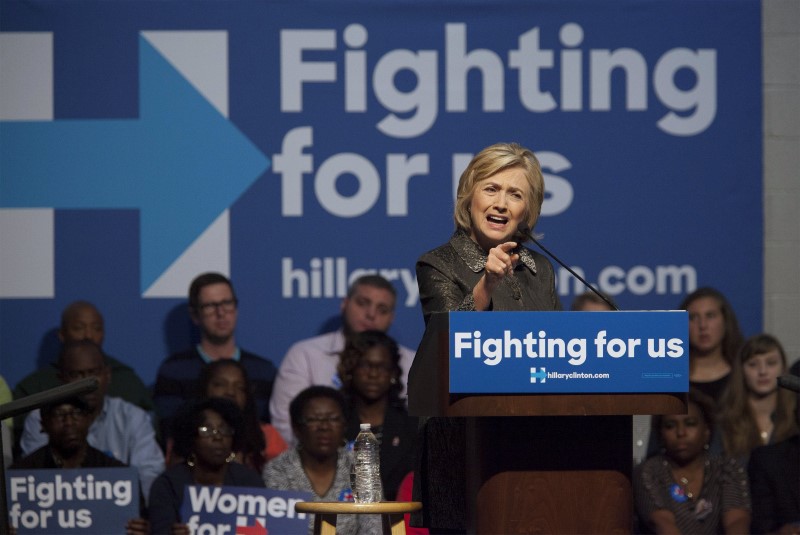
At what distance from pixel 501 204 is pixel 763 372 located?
3.25 metres

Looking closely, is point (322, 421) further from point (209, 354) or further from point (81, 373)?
point (81, 373)

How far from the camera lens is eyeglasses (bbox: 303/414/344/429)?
5.43m

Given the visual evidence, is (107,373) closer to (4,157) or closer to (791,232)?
(4,157)

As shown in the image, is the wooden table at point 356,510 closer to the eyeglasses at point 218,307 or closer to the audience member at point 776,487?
the audience member at point 776,487

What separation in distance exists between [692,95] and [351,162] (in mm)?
1904

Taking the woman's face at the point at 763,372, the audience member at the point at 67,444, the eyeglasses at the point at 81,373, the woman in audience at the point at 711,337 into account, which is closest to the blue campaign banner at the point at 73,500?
the audience member at the point at 67,444

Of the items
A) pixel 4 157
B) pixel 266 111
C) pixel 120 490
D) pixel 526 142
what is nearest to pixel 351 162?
pixel 266 111

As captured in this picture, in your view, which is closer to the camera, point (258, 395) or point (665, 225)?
point (258, 395)

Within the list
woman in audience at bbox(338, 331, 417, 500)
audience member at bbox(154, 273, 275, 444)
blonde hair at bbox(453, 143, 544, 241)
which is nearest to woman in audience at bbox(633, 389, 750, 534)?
woman in audience at bbox(338, 331, 417, 500)

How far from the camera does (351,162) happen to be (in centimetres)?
680

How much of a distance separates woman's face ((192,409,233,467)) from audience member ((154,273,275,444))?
31.1 inches

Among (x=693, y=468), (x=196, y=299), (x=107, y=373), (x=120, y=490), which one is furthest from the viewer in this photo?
(x=196, y=299)

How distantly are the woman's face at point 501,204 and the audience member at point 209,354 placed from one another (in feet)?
10.9

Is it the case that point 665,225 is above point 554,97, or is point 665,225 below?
below
